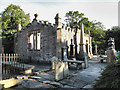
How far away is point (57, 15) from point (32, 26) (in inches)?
166

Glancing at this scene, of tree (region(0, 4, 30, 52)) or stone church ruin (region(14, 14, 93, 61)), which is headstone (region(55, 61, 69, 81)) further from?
tree (region(0, 4, 30, 52))

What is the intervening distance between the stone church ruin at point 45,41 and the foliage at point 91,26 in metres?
12.8

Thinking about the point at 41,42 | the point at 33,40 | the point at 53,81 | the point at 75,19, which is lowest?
the point at 53,81

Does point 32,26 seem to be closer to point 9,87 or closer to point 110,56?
point 9,87

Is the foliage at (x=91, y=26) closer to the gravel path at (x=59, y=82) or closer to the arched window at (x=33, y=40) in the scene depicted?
the arched window at (x=33, y=40)

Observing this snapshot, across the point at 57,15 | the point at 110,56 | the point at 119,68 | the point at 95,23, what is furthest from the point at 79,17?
the point at 119,68

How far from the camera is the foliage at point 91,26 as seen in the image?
2270 cm

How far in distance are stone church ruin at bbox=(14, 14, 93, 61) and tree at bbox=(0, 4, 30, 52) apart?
9.97 ft

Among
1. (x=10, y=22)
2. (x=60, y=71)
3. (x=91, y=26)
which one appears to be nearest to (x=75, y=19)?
(x=91, y=26)

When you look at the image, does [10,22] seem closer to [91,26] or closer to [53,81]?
[53,81]

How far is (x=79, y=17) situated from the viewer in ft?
83.4

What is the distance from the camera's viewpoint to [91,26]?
83.4 ft

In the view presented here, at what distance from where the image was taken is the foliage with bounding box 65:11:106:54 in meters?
22.7

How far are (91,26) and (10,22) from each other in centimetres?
2013
